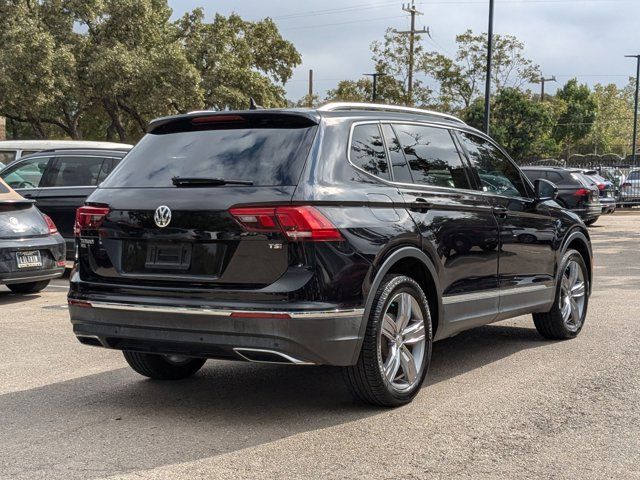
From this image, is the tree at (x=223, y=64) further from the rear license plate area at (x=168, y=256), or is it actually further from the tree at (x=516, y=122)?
the rear license plate area at (x=168, y=256)

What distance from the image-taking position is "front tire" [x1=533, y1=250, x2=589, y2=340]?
25.1 ft

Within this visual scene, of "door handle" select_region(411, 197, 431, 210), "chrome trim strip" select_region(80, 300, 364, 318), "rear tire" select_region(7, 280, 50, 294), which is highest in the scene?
"door handle" select_region(411, 197, 431, 210)

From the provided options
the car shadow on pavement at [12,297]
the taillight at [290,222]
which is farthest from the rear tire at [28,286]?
the taillight at [290,222]

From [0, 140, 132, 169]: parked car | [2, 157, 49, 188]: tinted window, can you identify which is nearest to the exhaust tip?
[2, 157, 49, 188]: tinted window

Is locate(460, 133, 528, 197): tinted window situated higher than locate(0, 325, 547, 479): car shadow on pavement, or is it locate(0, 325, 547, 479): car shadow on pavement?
locate(460, 133, 528, 197): tinted window

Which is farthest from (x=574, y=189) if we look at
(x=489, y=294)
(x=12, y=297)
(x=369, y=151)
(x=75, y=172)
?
(x=369, y=151)

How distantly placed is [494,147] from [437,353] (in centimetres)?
170

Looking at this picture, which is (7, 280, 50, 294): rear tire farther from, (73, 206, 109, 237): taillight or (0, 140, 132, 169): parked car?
(73, 206, 109, 237): taillight

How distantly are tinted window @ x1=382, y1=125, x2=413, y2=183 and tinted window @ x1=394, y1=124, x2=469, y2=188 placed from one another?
0.20 feet

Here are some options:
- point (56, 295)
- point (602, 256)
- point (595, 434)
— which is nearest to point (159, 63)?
point (602, 256)

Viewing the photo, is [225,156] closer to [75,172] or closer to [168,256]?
[168,256]

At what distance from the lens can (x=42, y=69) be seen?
37.9 m

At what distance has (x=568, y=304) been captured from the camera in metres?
7.82

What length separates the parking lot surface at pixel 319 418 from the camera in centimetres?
437
